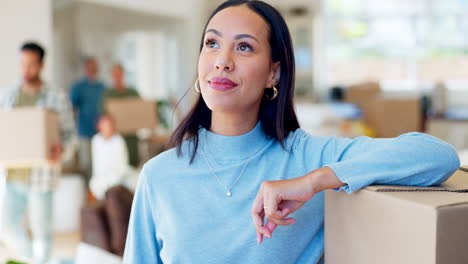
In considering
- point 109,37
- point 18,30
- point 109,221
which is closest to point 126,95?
point 18,30

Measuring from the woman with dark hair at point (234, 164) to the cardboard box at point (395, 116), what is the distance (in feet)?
9.85

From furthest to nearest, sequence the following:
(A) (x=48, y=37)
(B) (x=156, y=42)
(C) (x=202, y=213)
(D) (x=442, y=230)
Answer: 1. (B) (x=156, y=42)
2. (A) (x=48, y=37)
3. (C) (x=202, y=213)
4. (D) (x=442, y=230)

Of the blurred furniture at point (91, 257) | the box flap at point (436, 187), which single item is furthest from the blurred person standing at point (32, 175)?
the box flap at point (436, 187)

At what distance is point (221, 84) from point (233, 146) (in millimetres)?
127

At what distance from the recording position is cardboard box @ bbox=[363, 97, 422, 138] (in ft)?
12.8

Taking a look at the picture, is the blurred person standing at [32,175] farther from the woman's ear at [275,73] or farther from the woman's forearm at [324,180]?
the woman's forearm at [324,180]

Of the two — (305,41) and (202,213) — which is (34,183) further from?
(305,41)

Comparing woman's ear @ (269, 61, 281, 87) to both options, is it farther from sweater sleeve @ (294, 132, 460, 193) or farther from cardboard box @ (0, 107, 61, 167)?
cardboard box @ (0, 107, 61, 167)

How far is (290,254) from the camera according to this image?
99 cm

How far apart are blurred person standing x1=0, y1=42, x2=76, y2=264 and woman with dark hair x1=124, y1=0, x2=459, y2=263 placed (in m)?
1.87

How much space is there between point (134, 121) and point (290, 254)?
3.54 meters

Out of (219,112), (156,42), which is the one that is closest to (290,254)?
(219,112)

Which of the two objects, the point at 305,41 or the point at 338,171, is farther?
the point at 305,41

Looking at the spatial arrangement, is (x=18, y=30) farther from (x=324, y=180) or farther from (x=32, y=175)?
(x=324, y=180)
